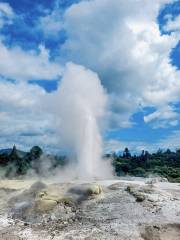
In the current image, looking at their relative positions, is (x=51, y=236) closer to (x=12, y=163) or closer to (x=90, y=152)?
(x=90, y=152)

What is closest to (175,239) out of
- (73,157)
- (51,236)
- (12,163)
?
(51,236)

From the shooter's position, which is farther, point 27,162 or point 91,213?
point 27,162

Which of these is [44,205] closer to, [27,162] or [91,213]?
[91,213]

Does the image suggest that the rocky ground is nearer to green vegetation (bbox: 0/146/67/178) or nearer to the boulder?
→ the boulder

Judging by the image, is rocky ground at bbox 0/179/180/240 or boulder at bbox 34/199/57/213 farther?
boulder at bbox 34/199/57/213

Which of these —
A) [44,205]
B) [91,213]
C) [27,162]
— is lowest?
[91,213]

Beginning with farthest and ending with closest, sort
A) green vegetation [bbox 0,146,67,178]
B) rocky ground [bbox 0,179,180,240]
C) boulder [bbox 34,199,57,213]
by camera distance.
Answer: green vegetation [bbox 0,146,67,178]
boulder [bbox 34,199,57,213]
rocky ground [bbox 0,179,180,240]

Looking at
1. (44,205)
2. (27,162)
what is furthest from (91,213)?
(27,162)

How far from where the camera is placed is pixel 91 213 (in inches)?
827

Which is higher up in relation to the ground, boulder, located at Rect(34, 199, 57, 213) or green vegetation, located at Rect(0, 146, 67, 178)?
green vegetation, located at Rect(0, 146, 67, 178)

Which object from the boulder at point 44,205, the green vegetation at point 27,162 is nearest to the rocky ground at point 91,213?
the boulder at point 44,205

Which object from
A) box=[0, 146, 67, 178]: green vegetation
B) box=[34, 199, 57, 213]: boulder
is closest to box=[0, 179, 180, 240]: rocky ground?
box=[34, 199, 57, 213]: boulder

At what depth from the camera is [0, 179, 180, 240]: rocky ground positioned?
1848cm

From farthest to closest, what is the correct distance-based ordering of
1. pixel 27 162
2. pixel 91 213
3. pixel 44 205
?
pixel 27 162
pixel 44 205
pixel 91 213
